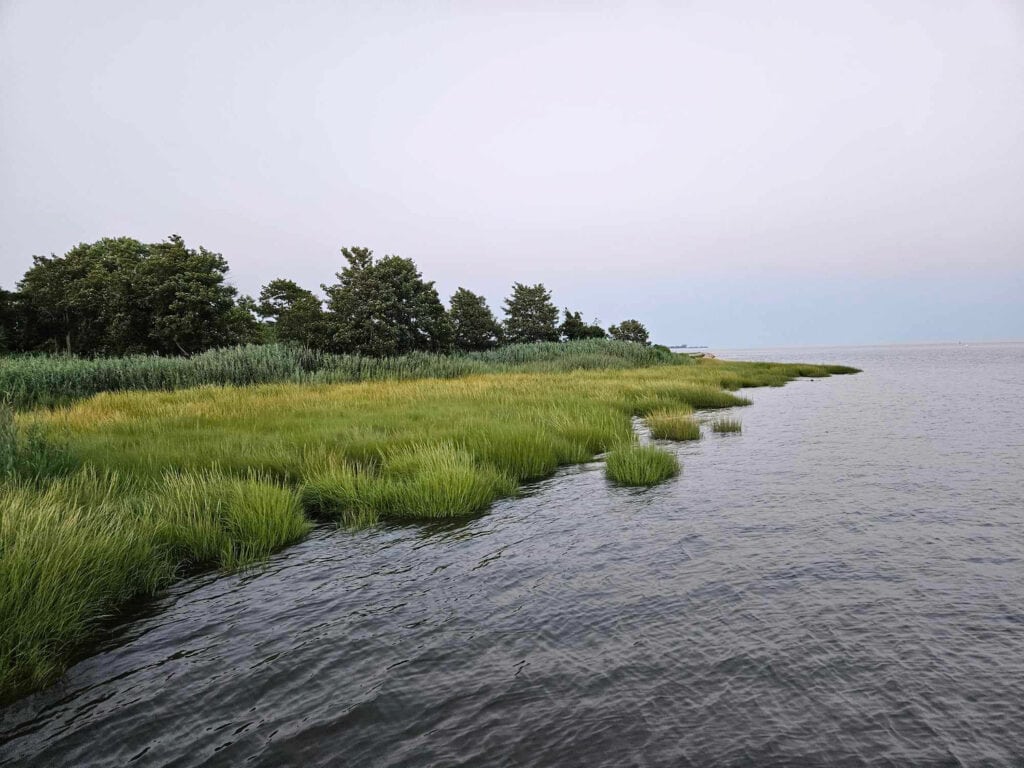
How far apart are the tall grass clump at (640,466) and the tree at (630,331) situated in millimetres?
111880

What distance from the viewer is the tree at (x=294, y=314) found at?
54400 mm

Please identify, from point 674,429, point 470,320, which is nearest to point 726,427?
point 674,429

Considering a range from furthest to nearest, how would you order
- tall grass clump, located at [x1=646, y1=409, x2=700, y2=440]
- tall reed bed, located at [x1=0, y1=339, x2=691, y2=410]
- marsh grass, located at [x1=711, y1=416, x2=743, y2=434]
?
tall reed bed, located at [x1=0, y1=339, x2=691, y2=410] → marsh grass, located at [x1=711, y1=416, x2=743, y2=434] → tall grass clump, located at [x1=646, y1=409, x2=700, y2=440]

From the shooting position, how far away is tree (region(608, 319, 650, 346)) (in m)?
122

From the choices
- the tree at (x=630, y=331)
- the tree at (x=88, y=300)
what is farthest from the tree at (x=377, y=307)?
the tree at (x=630, y=331)

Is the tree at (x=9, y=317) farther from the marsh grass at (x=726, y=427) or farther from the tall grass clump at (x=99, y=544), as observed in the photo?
the marsh grass at (x=726, y=427)

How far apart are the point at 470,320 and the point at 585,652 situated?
223 ft

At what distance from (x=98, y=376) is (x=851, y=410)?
32174mm

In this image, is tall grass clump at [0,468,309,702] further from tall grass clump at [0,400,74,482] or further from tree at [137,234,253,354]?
tree at [137,234,253,354]

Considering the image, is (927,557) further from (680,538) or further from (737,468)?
(737,468)

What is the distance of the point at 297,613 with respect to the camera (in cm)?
543

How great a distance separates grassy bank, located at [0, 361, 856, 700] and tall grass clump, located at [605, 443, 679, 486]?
0.35 feet

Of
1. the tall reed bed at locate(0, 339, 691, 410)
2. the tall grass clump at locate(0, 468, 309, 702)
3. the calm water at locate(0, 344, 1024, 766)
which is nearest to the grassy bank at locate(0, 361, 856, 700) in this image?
the tall grass clump at locate(0, 468, 309, 702)

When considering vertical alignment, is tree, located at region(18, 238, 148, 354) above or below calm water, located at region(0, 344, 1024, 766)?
above
